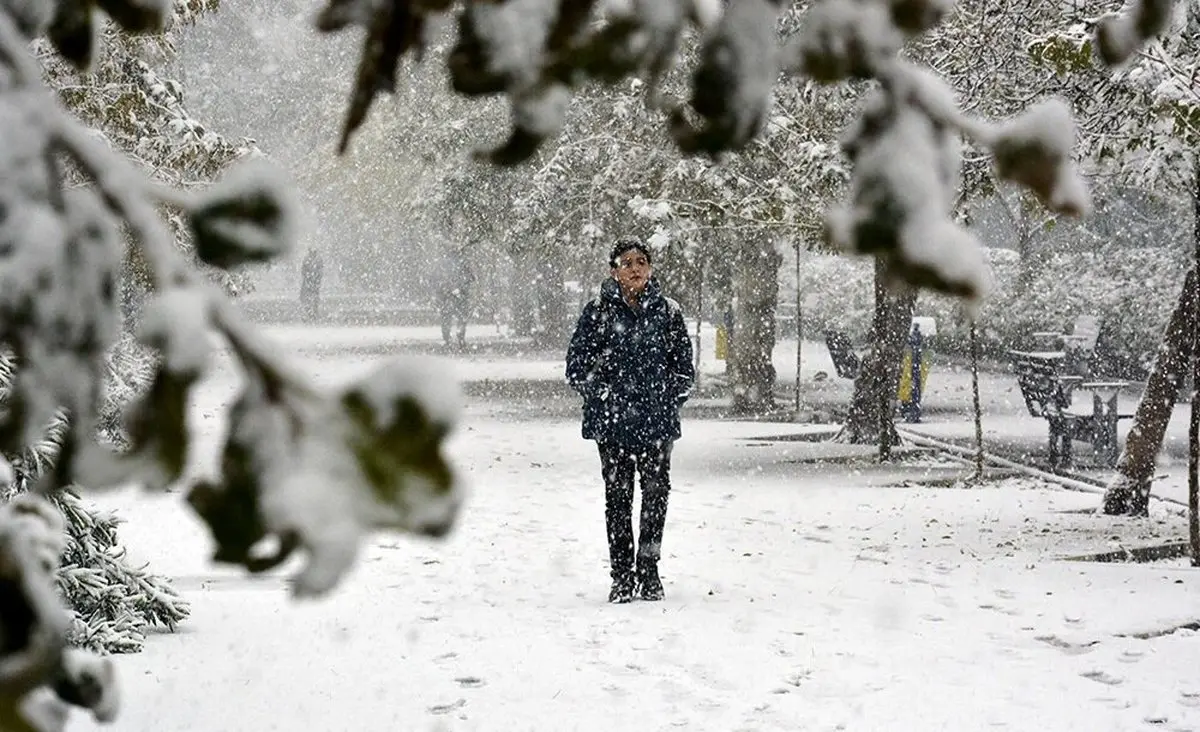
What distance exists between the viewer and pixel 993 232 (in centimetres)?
3881

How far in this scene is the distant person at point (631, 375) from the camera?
650 centimetres

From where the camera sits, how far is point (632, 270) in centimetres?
648

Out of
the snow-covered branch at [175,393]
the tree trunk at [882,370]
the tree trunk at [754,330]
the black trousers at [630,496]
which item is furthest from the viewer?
the tree trunk at [754,330]

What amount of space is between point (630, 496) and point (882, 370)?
787cm

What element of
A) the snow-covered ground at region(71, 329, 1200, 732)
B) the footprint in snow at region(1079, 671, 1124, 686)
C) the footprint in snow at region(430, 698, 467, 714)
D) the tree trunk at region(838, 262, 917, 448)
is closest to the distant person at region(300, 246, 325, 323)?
the tree trunk at region(838, 262, 917, 448)

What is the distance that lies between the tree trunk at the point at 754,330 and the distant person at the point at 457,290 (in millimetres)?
12684

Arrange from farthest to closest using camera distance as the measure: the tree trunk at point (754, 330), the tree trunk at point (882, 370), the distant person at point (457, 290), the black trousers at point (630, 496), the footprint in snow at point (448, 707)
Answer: the distant person at point (457, 290)
the tree trunk at point (754, 330)
the tree trunk at point (882, 370)
the black trousers at point (630, 496)
the footprint in snow at point (448, 707)

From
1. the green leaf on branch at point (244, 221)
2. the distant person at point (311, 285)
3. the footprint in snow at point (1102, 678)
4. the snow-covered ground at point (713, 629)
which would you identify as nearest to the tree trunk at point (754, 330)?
the snow-covered ground at point (713, 629)

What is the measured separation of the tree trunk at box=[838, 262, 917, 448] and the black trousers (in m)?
6.88

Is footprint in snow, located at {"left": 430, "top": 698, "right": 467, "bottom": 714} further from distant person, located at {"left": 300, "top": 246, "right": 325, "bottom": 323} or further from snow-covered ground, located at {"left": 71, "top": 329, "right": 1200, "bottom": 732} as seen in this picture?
distant person, located at {"left": 300, "top": 246, "right": 325, "bottom": 323}

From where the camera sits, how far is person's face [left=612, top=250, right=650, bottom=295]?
21.2 ft

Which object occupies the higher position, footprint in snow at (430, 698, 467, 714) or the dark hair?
the dark hair

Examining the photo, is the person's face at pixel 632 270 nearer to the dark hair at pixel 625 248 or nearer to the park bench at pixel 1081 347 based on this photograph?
the dark hair at pixel 625 248

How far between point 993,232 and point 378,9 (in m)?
39.9
